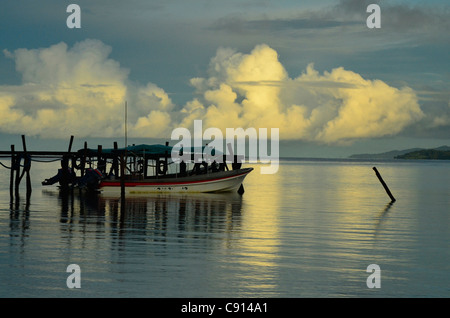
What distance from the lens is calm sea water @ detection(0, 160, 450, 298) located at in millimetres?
15594

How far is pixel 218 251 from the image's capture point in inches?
816

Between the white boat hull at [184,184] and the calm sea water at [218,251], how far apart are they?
30.8 ft

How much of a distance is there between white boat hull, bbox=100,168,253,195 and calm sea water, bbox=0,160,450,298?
9395mm

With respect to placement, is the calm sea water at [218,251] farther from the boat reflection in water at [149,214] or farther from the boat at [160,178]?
the boat at [160,178]

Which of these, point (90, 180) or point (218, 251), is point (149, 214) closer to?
point (218, 251)

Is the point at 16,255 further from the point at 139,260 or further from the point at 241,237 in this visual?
the point at 241,237

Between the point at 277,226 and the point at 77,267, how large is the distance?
13155 mm

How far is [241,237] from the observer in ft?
80.4

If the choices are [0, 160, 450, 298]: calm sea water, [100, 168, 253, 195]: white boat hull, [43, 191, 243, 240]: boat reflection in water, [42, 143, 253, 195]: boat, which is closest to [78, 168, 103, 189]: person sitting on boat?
[42, 143, 253, 195]: boat

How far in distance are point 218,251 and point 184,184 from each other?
27.9 metres

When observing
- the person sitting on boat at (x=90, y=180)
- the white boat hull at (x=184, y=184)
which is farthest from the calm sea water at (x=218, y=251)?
the person sitting on boat at (x=90, y=180)

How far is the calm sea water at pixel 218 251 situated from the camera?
15594mm

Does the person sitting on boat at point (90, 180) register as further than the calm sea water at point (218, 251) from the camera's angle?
Yes
